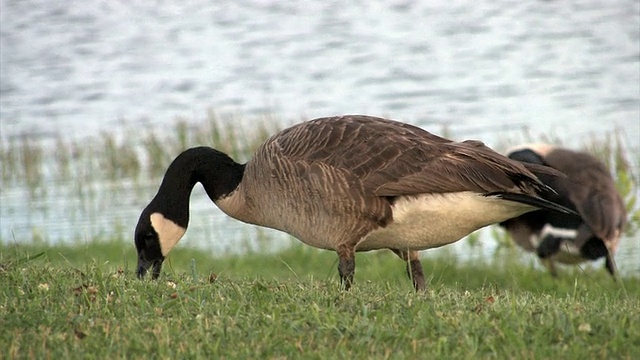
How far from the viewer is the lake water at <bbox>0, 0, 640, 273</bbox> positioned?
694 inches

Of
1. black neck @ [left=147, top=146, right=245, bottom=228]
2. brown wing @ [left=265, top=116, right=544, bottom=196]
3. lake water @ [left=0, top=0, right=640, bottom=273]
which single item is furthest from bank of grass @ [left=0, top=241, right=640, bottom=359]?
lake water @ [left=0, top=0, right=640, bottom=273]

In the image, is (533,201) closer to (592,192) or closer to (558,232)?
(592,192)

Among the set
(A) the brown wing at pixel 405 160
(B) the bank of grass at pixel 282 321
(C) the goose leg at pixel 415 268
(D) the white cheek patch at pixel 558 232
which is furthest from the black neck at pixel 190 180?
(D) the white cheek patch at pixel 558 232

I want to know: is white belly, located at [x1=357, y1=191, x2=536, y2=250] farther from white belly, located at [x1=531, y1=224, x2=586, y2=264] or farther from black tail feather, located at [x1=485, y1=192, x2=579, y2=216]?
white belly, located at [x1=531, y1=224, x2=586, y2=264]

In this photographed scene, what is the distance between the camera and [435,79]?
21.8 metres

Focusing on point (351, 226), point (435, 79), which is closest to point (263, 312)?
point (351, 226)

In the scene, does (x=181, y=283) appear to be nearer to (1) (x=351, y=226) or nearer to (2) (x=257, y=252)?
(1) (x=351, y=226)

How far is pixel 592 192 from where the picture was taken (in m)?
10.9

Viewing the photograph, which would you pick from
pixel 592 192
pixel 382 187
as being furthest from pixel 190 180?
pixel 592 192

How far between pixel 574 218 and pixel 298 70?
12.4m

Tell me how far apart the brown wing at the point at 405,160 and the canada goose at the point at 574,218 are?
3412mm

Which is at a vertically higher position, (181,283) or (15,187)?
(181,283)

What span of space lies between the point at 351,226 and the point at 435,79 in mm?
14758

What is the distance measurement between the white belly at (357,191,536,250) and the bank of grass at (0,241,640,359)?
78 cm
